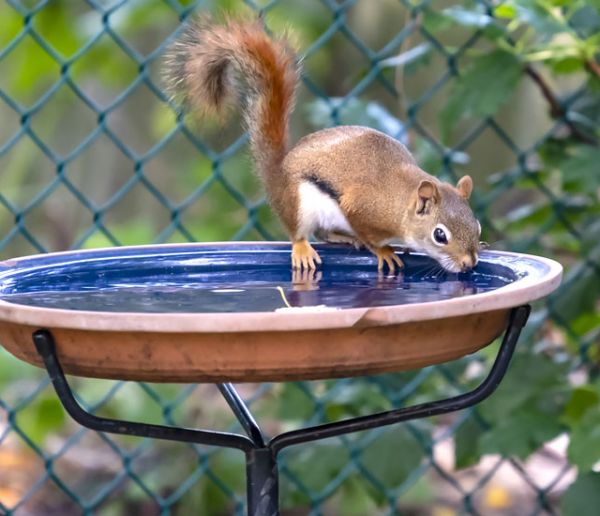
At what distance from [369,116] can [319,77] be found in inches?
62.3

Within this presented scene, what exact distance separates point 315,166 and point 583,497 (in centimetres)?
58

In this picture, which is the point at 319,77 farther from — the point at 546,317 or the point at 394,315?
the point at 394,315

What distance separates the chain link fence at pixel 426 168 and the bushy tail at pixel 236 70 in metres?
0.08

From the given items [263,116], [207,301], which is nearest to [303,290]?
[207,301]

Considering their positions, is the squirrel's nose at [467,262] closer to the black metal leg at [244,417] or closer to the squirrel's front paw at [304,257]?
the squirrel's front paw at [304,257]

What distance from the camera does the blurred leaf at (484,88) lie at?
1659mm

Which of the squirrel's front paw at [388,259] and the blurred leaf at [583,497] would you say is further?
the blurred leaf at [583,497]

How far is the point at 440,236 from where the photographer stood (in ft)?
5.03

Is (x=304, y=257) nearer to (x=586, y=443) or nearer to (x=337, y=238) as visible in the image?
(x=337, y=238)

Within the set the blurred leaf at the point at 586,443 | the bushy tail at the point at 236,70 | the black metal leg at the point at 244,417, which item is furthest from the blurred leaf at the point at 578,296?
the black metal leg at the point at 244,417

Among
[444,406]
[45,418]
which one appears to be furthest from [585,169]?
[45,418]

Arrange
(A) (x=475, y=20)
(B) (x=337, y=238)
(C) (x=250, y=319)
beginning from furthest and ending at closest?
1. (B) (x=337, y=238)
2. (A) (x=475, y=20)
3. (C) (x=250, y=319)

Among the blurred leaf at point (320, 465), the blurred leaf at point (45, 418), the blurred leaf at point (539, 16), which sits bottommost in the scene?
the blurred leaf at point (320, 465)

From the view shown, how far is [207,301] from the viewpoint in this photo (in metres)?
1.10
